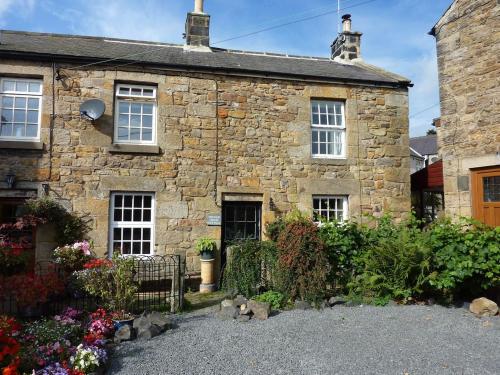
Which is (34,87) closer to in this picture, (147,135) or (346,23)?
(147,135)

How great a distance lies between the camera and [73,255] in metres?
7.74

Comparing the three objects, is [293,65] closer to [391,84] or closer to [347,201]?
[391,84]

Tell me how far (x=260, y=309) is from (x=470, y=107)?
6.75 m

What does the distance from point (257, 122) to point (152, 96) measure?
8.84 ft

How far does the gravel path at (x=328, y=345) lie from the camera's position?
4.23 meters

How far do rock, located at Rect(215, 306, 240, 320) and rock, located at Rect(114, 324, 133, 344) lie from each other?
60.4 inches

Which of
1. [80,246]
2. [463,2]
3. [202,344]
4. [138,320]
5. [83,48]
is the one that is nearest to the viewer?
[202,344]

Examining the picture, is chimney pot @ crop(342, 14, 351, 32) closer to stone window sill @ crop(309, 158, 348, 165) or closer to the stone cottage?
the stone cottage

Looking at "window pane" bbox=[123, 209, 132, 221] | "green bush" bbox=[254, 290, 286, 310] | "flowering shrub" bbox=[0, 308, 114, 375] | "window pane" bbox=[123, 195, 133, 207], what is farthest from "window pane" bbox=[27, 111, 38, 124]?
"green bush" bbox=[254, 290, 286, 310]

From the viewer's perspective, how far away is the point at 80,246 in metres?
7.84

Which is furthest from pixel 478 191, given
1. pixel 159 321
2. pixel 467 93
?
pixel 159 321

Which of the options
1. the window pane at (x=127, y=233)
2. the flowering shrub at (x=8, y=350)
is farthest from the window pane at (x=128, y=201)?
the flowering shrub at (x=8, y=350)

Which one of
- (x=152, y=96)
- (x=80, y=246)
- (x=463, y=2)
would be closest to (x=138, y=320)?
(x=80, y=246)

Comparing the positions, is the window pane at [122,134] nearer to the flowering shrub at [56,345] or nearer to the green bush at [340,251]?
the flowering shrub at [56,345]
